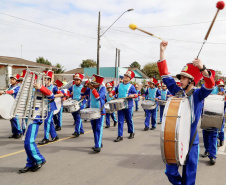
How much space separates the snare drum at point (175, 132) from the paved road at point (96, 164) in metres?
1.66

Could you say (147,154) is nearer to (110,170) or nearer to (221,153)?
(110,170)

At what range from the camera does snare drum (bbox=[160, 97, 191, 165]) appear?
106 inches

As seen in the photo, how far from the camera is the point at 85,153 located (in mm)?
5965

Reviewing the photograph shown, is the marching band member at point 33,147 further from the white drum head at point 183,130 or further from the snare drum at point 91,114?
the white drum head at point 183,130

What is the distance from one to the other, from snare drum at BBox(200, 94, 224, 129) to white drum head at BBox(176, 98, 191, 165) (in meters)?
2.63

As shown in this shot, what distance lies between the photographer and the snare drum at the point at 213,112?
5305 mm

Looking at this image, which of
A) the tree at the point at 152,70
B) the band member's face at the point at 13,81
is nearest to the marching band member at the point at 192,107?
the band member's face at the point at 13,81

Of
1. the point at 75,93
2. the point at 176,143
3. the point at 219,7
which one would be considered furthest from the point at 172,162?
the point at 75,93

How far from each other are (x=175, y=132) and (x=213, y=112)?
10.2 feet

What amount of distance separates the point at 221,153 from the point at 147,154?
1.99 meters

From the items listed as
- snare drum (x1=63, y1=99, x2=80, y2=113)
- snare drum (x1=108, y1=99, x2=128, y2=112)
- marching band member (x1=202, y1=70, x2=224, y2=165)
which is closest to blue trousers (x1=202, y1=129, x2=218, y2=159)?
marching band member (x1=202, y1=70, x2=224, y2=165)

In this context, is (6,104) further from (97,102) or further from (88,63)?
(88,63)

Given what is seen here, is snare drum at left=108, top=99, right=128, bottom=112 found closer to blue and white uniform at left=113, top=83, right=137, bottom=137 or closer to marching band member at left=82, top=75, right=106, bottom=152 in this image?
blue and white uniform at left=113, top=83, right=137, bottom=137

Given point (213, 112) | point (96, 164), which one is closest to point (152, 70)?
point (213, 112)
